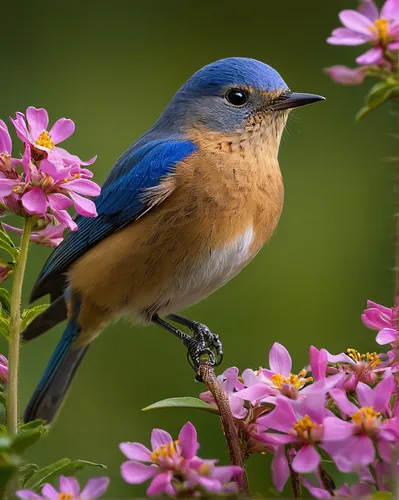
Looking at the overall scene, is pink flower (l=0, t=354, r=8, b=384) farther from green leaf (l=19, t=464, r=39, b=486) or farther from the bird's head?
the bird's head

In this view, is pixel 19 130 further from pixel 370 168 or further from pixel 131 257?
pixel 370 168

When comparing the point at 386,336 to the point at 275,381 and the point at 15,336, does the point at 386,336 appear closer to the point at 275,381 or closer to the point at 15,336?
the point at 275,381

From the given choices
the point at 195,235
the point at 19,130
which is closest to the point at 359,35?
the point at 19,130

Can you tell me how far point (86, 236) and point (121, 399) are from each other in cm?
105

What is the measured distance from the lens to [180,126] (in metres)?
2.84

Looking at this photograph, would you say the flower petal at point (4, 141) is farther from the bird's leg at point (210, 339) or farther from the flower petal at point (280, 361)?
the bird's leg at point (210, 339)

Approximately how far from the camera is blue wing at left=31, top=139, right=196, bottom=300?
8.40 ft

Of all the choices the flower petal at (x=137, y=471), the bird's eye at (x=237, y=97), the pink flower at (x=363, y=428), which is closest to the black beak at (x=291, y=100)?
the bird's eye at (x=237, y=97)

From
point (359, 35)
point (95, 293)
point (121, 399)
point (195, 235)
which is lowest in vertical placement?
point (121, 399)

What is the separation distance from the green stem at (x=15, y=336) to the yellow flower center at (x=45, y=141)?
0.42ft

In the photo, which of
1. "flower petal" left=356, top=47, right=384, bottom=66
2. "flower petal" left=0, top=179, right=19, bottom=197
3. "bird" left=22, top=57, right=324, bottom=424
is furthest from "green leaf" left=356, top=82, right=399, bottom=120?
"bird" left=22, top=57, right=324, bottom=424

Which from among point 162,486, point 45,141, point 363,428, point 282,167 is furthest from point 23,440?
point 282,167

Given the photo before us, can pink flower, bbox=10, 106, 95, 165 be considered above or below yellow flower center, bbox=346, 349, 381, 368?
above

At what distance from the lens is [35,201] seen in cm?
135
